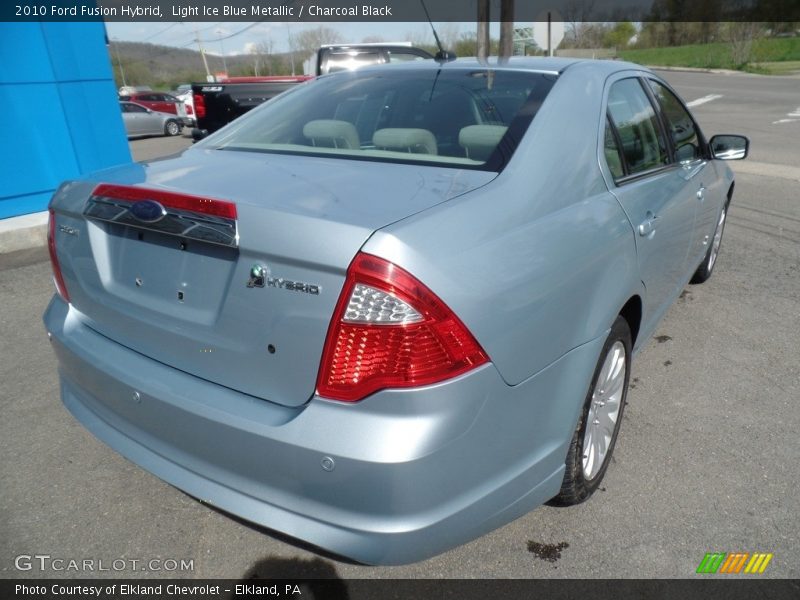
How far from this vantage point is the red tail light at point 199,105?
33.5ft

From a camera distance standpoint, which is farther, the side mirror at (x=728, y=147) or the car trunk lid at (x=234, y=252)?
the side mirror at (x=728, y=147)

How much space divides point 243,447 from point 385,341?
53 centimetres

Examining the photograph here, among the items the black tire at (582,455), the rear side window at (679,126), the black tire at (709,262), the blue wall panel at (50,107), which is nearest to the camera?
the black tire at (582,455)

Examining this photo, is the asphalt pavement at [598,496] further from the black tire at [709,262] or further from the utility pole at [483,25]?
the utility pole at [483,25]

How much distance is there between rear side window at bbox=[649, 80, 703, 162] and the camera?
3264mm

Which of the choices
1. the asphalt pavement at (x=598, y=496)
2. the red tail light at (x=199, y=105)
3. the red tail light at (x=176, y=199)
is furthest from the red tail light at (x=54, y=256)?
the red tail light at (x=199, y=105)

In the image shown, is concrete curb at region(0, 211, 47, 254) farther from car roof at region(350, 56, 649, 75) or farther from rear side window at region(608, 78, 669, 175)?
rear side window at region(608, 78, 669, 175)

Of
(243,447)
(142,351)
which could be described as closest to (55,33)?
(142,351)

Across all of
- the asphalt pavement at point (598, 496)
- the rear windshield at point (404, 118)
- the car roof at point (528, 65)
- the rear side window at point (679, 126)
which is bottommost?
the asphalt pavement at point (598, 496)

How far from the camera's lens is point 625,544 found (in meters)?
2.20

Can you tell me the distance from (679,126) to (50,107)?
711 cm

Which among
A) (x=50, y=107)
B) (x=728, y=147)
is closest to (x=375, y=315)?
(x=728, y=147)

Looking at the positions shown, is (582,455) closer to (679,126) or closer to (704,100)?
(679,126)

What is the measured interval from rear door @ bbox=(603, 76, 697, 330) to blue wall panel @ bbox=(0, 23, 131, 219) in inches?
274
